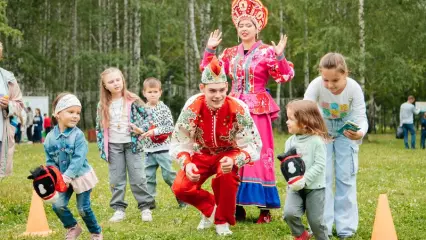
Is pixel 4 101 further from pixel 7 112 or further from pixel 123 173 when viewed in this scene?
pixel 123 173

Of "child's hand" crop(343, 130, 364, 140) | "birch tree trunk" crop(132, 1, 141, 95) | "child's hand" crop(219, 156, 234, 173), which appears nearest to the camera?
"child's hand" crop(343, 130, 364, 140)

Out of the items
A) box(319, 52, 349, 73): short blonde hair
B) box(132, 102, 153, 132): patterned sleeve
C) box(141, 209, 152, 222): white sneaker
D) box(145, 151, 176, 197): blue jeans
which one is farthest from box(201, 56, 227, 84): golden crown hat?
box(145, 151, 176, 197): blue jeans

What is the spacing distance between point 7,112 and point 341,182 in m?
3.85

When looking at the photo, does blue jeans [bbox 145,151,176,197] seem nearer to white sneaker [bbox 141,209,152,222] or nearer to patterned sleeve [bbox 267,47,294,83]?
white sneaker [bbox 141,209,152,222]

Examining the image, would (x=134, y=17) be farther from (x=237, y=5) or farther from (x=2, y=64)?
(x=237, y=5)

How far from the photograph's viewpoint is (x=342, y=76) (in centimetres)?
633

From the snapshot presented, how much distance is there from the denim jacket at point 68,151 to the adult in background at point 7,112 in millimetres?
1621

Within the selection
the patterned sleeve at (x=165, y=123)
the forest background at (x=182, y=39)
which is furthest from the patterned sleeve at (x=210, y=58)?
the forest background at (x=182, y=39)

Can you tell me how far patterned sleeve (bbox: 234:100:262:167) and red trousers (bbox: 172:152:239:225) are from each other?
20cm

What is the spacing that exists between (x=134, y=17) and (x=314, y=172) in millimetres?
26521

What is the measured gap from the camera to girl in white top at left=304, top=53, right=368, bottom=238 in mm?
6488

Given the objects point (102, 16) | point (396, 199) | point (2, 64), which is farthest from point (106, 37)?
point (396, 199)

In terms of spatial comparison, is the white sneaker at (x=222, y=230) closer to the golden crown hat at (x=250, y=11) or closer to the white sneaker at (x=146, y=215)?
the white sneaker at (x=146, y=215)

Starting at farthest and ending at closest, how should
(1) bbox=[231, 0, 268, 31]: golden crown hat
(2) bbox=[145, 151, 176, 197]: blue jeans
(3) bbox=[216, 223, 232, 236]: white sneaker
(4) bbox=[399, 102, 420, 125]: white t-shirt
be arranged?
1. (4) bbox=[399, 102, 420, 125]: white t-shirt
2. (2) bbox=[145, 151, 176, 197]: blue jeans
3. (1) bbox=[231, 0, 268, 31]: golden crown hat
4. (3) bbox=[216, 223, 232, 236]: white sneaker
